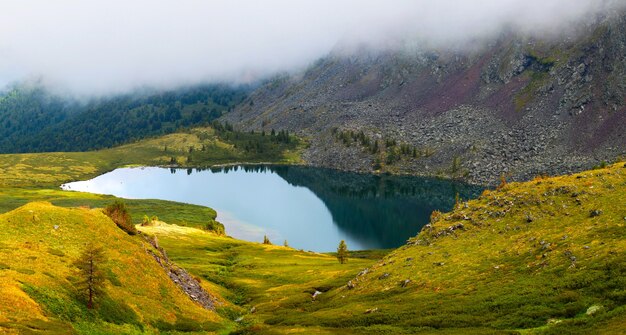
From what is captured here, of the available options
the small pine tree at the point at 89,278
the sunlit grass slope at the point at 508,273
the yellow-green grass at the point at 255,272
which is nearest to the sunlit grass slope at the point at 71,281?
the small pine tree at the point at 89,278

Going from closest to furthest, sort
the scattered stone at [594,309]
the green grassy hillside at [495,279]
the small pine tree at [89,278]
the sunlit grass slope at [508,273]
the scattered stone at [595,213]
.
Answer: the scattered stone at [594,309] < the sunlit grass slope at [508,273] < the green grassy hillside at [495,279] < the small pine tree at [89,278] < the scattered stone at [595,213]

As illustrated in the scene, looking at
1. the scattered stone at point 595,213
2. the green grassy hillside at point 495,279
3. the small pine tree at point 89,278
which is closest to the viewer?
the green grassy hillside at point 495,279

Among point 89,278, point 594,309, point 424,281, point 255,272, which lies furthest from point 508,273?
point 255,272

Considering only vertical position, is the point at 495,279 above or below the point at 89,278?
below

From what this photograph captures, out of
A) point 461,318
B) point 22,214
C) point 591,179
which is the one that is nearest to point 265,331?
point 461,318

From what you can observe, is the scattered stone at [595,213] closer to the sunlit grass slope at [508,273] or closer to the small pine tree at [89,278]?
the sunlit grass slope at [508,273]

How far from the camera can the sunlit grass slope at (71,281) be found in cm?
3347

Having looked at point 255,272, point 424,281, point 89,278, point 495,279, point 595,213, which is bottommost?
point 255,272

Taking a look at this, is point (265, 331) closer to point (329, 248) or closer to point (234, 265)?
point (234, 265)

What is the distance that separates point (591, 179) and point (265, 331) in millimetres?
42811

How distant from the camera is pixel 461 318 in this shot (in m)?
36.7

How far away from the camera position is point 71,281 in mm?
40125

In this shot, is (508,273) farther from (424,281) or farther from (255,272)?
(255,272)

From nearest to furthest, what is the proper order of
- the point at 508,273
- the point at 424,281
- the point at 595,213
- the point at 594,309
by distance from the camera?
the point at 594,309 → the point at 508,273 → the point at 595,213 → the point at 424,281
